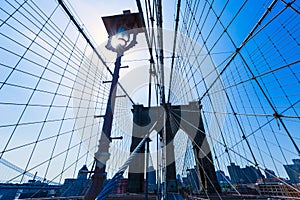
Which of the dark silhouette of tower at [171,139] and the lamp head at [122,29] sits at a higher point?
the lamp head at [122,29]

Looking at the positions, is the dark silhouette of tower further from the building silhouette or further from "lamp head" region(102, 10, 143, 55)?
"lamp head" region(102, 10, 143, 55)

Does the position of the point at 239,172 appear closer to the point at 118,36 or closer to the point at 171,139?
the point at 171,139

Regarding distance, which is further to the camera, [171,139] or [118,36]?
[171,139]

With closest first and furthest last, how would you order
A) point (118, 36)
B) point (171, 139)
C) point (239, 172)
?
point (118, 36), point (171, 139), point (239, 172)

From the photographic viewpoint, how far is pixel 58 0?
228 centimetres

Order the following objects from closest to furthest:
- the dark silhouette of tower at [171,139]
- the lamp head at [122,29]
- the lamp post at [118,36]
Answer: the lamp post at [118,36], the lamp head at [122,29], the dark silhouette of tower at [171,139]

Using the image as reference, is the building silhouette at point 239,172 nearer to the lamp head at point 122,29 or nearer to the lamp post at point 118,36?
the lamp post at point 118,36

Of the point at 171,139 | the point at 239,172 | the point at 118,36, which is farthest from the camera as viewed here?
the point at 239,172

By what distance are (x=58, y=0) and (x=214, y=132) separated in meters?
3.60

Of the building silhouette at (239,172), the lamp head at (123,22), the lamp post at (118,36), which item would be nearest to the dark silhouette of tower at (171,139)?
the building silhouette at (239,172)

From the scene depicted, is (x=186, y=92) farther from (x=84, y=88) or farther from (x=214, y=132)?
(x=84, y=88)

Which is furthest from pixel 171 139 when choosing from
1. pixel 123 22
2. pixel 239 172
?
pixel 239 172

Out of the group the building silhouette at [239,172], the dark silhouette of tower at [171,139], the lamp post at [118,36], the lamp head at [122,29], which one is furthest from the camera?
the dark silhouette of tower at [171,139]

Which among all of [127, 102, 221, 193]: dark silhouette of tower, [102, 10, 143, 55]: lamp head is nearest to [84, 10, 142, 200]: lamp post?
[102, 10, 143, 55]: lamp head
